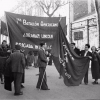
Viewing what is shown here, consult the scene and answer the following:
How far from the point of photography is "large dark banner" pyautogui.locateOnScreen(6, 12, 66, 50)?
25.5 ft

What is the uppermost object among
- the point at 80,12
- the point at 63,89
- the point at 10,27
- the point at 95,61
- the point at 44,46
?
the point at 80,12

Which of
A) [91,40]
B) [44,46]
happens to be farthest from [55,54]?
[91,40]

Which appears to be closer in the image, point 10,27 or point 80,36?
point 10,27

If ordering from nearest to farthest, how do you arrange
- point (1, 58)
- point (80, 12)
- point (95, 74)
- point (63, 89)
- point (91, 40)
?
point (63, 89) < point (1, 58) < point (95, 74) < point (91, 40) < point (80, 12)

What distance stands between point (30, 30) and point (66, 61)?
6.57ft

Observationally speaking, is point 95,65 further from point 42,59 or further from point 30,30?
point 30,30

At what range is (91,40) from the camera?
21.0m

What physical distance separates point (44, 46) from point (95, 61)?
285 centimetres

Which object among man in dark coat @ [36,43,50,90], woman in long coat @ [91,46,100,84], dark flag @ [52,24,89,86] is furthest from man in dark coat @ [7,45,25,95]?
woman in long coat @ [91,46,100,84]

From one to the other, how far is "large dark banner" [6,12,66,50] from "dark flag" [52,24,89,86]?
0.96ft

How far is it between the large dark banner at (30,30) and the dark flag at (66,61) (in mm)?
294

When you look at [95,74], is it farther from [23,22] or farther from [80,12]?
[80,12]

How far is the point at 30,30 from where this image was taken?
814cm

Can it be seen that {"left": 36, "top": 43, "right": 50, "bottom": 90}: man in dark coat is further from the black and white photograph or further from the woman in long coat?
the woman in long coat
